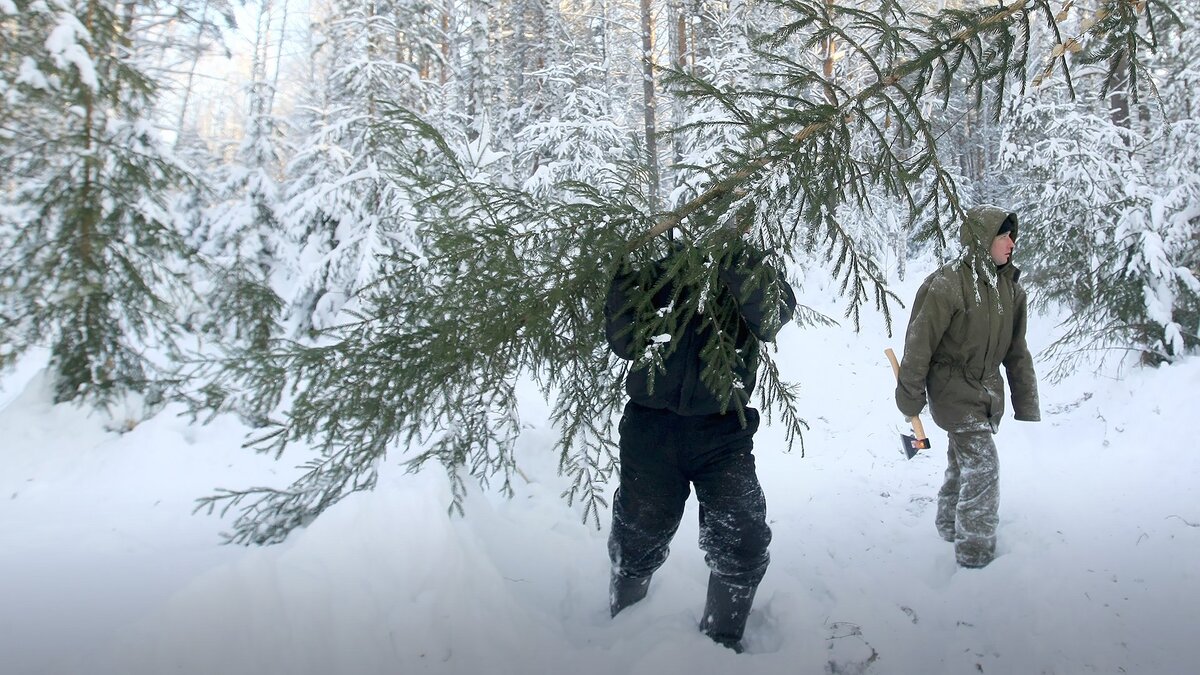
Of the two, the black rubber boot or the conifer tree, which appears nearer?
the conifer tree

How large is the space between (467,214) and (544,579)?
236 cm

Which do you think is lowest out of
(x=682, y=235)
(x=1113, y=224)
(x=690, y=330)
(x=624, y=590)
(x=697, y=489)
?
(x=624, y=590)

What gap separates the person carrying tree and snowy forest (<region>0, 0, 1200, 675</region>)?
114mm

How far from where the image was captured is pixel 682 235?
294 centimetres

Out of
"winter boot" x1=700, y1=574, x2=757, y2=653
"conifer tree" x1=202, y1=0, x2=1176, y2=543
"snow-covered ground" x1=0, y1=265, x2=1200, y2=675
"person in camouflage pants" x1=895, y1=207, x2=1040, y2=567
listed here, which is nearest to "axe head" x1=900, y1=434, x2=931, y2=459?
"person in camouflage pants" x1=895, y1=207, x2=1040, y2=567

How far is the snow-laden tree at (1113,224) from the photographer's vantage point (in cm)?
733

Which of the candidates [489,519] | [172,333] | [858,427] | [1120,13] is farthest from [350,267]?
[1120,13]

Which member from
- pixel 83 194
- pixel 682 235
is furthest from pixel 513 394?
pixel 83 194

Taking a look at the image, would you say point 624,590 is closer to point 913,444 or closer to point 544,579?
point 544,579

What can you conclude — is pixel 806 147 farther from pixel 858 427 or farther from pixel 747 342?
pixel 858 427

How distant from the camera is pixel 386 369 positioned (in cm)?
309

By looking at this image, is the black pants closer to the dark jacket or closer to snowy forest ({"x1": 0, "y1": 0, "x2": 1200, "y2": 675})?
the dark jacket

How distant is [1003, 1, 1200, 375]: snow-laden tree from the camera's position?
289 inches

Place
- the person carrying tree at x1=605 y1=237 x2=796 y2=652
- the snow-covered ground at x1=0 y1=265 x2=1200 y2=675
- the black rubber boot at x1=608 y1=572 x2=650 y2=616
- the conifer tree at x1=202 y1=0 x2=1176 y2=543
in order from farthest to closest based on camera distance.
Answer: the black rubber boot at x1=608 y1=572 x2=650 y2=616
the snow-covered ground at x1=0 y1=265 x2=1200 y2=675
the person carrying tree at x1=605 y1=237 x2=796 y2=652
the conifer tree at x1=202 y1=0 x2=1176 y2=543
